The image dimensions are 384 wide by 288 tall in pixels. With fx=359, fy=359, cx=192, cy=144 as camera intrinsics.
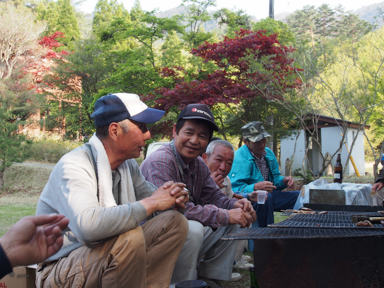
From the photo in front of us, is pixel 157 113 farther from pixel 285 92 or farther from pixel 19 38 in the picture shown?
pixel 19 38

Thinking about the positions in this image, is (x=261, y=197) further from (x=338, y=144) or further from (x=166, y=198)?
(x=338, y=144)

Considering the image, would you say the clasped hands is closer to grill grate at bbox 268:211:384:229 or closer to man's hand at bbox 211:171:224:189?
grill grate at bbox 268:211:384:229

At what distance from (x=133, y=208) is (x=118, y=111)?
2.07 ft


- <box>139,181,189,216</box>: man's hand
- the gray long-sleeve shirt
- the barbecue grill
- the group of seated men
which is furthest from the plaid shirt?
the gray long-sleeve shirt

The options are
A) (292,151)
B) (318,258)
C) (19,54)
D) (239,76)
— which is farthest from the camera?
(19,54)

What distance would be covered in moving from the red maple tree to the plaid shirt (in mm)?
5849

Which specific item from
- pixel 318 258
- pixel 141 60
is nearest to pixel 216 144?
pixel 318 258

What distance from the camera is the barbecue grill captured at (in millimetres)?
1998

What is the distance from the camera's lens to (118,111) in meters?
2.22

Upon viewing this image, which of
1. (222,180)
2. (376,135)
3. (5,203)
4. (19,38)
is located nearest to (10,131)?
(5,203)

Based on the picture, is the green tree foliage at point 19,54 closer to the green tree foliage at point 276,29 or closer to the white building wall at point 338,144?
the green tree foliage at point 276,29

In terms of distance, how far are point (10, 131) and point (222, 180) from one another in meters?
11.1

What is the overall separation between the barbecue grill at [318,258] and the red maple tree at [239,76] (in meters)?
6.94

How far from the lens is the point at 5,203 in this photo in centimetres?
1016
